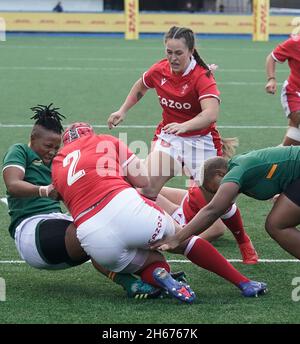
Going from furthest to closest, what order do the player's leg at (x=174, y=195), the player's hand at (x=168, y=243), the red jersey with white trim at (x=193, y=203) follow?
the player's leg at (x=174, y=195) < the red jersey with white trim at (x=193, y=203) < the player's hand at (x=168, y=243)

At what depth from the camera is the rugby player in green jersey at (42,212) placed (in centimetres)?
541

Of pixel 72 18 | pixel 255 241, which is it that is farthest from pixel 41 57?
pixel 255 241

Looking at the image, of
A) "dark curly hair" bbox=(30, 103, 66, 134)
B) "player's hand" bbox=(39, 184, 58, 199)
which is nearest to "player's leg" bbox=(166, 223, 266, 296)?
"player's hand" bbox=(39, 184, 58, 199)

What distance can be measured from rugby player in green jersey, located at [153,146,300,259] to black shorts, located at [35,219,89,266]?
2.01 feet

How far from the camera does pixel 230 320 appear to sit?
489 cm

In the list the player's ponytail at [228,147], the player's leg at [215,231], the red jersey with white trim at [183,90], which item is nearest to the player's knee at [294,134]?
the player's ponytail at [228,147]

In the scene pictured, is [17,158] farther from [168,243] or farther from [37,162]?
[168,243]

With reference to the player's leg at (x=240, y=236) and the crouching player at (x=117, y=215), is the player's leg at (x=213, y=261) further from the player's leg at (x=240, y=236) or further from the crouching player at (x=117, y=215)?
the player's leg at (x=240, y=236)

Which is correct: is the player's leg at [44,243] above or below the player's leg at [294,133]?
above

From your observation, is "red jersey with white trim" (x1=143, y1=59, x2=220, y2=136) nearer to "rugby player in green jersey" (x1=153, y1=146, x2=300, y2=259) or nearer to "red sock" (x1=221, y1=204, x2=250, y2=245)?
"red sock" (x1=221, y1=204, x2=250, y2=245)

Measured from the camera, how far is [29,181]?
5699mm

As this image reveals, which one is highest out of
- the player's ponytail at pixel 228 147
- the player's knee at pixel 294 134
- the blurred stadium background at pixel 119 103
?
the player's ponytail at pixel 228 147

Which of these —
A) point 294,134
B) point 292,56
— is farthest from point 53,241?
point 292,56
